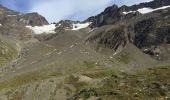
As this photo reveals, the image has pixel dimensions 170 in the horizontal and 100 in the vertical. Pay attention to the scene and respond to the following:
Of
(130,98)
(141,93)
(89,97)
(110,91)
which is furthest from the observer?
(110,91)

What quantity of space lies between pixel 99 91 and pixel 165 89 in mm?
16516

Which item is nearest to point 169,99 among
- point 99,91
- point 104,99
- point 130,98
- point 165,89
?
point 130,98

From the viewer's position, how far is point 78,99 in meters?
86.4

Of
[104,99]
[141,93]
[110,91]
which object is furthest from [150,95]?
[110,91]

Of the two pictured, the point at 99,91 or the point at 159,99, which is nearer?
the point at 159,99

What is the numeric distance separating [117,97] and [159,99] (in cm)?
1164

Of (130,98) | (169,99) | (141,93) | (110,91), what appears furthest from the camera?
(110,91)

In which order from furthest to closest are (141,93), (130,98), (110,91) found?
(110,91) < (141,93) < (130,98)

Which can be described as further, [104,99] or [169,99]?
[104,99]

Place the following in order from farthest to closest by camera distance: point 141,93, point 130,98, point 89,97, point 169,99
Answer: point 89,97 → point 141,93 → point 130,98 → point 169,99

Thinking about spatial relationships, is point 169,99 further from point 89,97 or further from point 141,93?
point 89,97

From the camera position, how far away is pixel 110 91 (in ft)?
298

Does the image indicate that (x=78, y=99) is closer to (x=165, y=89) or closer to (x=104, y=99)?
(x=104, y=99)

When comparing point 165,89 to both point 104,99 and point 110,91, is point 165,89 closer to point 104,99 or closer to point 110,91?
point 110,91
